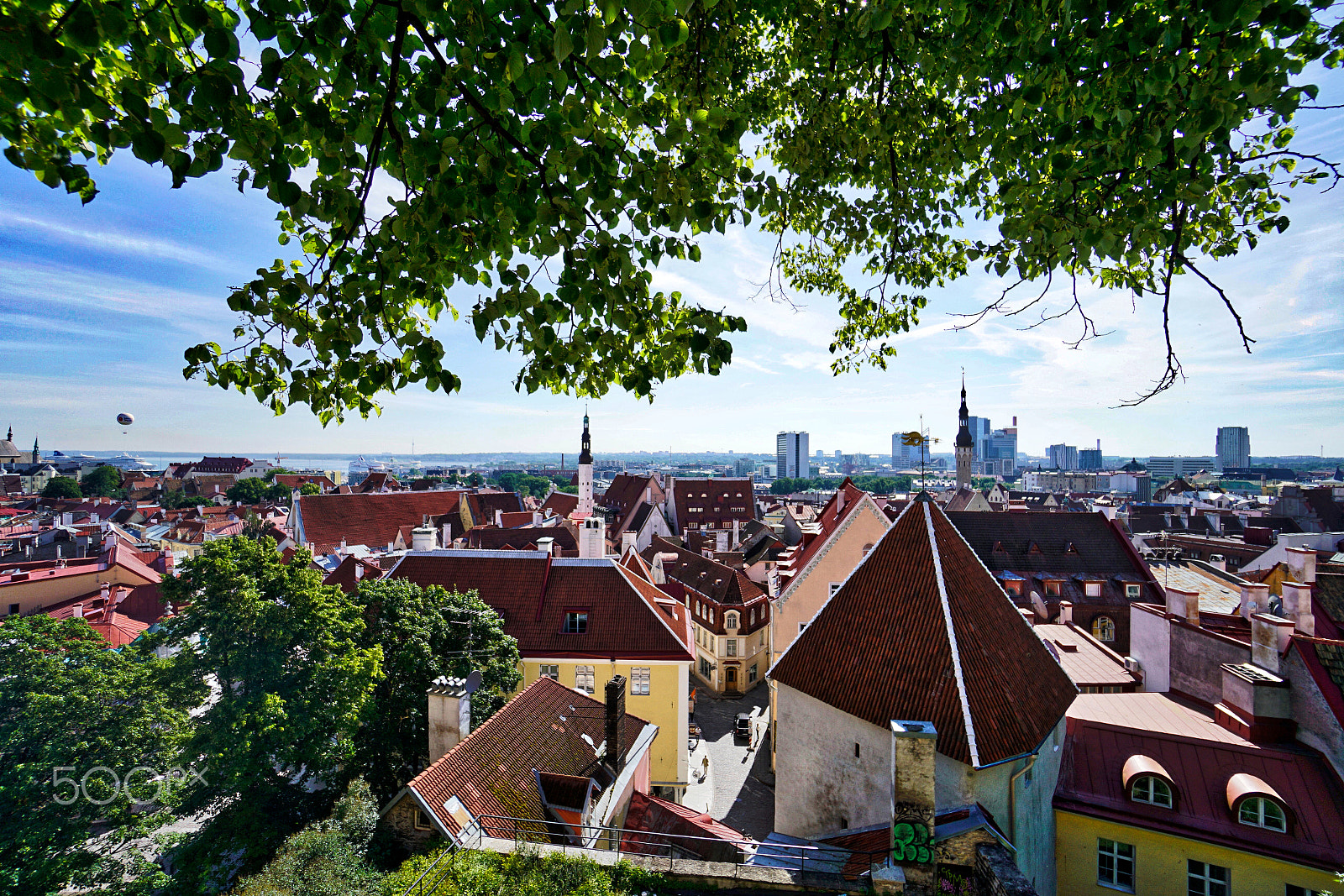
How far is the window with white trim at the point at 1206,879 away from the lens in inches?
418

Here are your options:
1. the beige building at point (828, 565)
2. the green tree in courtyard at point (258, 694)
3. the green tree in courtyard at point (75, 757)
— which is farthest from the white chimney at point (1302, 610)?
the green tree in courtyard at point (75, 757)

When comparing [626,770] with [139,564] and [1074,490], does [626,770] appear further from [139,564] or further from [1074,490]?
[1074,490]

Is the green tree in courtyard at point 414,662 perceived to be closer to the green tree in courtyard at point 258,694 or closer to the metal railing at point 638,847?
the green tree in courtyard at point 258,694

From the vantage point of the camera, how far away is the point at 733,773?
2317 cm

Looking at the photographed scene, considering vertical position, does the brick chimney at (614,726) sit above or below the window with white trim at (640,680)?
above

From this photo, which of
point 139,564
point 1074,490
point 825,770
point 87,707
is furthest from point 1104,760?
point 1074,490

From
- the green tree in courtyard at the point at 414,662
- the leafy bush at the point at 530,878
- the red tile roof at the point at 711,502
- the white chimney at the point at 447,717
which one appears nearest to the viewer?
the leafy bush at the point at 530,878

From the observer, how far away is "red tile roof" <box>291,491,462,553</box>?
4891cm

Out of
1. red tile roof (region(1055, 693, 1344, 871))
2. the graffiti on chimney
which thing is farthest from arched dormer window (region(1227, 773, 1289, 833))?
the graffiti on chimney

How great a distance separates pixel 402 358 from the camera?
3.84 m

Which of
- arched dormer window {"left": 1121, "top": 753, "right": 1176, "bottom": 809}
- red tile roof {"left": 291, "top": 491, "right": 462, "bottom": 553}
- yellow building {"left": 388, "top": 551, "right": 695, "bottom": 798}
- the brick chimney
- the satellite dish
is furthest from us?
red tile roof {"left": 291, "top": 491, "right": 462, "bottom": 553}

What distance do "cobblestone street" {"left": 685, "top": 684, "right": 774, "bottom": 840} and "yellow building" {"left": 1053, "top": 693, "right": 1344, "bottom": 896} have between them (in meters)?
8.39

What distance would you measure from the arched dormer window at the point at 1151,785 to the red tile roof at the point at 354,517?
52.1m

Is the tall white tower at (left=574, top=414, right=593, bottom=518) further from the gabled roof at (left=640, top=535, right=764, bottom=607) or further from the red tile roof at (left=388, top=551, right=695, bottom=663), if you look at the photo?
the red tile roof at (left=388, top=551, right=695, bottom=663)
